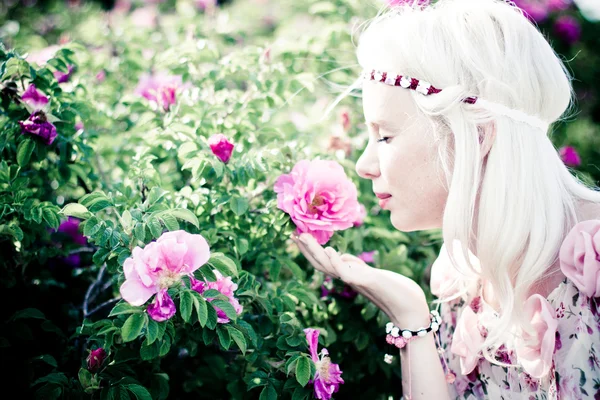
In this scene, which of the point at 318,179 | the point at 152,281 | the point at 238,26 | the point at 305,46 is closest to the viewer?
the point at 152,281

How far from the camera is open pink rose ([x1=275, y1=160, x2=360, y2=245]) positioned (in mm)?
1405

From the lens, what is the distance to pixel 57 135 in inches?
65.3

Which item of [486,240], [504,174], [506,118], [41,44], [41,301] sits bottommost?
[41,301]

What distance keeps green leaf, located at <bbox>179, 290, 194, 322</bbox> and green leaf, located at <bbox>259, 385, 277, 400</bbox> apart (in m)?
0.33

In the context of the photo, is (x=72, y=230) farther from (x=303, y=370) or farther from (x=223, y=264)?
(x=303, y=370)

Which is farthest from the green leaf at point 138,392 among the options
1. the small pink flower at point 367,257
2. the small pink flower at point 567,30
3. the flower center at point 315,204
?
the small pink flower at point 567,30

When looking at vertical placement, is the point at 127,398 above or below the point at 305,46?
below

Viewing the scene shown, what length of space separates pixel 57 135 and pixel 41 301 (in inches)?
22.3

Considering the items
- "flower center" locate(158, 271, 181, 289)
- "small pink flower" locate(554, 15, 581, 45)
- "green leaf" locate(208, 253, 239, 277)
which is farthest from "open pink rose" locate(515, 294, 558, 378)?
"small pink flower" locate(554, 15, 581, 45)

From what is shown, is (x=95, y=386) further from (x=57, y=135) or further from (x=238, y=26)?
(x=238, y=26)

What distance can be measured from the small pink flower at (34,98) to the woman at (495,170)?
0.95 m

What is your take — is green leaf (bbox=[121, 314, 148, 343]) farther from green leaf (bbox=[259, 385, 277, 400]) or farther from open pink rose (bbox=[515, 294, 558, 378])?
open pink rose (bbox=[515, 294, 558, 378])

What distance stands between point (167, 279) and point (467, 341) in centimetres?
92

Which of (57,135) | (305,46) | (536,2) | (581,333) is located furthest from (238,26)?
(536,2)
